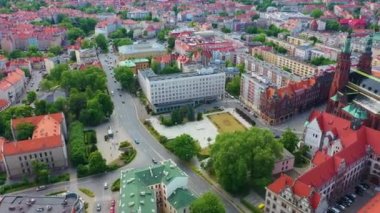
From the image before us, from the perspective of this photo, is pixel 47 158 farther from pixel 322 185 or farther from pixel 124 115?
pixel 322 185

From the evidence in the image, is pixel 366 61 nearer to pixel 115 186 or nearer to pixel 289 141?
pixel 289 141

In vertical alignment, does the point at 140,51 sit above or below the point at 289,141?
above

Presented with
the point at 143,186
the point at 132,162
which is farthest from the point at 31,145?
the point at 143,186

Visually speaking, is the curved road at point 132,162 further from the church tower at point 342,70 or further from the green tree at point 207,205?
the church tower at point 342,70

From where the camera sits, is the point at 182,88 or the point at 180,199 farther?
the point at 182,88

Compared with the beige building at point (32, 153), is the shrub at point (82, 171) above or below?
below

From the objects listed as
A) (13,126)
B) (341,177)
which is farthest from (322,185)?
(13,126)

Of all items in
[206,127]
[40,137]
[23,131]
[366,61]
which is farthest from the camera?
[206,127]

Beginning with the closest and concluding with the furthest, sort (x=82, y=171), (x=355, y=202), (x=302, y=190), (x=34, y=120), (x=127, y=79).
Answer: (x=302, y=190) < (x=355, y=202) < (x=82, y=171) < (x=34, y=120) < (x=127, y=79)

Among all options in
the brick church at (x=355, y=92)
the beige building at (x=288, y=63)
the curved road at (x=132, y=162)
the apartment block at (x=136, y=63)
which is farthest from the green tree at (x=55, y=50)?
the brick church at (x=355, y=92)
